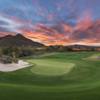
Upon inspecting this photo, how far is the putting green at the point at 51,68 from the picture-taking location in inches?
187

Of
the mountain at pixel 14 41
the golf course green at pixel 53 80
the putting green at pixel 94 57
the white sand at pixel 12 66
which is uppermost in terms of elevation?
the mountain at pixel 14 41

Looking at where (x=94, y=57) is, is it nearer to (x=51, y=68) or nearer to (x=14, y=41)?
(x=51, y=68)

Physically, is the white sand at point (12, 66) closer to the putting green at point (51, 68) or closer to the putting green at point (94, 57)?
the putting green at point (51, 68)

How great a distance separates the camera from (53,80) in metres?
4.58

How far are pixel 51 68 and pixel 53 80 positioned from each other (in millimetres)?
368

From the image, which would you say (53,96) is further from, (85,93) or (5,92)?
(5,92)

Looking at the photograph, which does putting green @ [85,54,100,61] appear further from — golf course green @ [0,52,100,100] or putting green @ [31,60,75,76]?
putting green @ [31,60,75,76]

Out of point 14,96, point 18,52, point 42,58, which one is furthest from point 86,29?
point 14,96

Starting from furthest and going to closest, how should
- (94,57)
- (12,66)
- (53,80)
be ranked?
(94,57), (12,66), (53,80)

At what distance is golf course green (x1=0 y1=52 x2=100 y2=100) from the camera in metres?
4.22

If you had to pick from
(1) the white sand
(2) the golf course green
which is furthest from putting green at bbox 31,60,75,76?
(1) the white sand

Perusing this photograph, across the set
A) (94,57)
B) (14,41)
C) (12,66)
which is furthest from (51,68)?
(94,57)

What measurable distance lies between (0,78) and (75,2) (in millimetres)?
2447

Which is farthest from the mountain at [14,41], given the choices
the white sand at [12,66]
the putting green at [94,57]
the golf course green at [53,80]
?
the putting green at [94,57]
